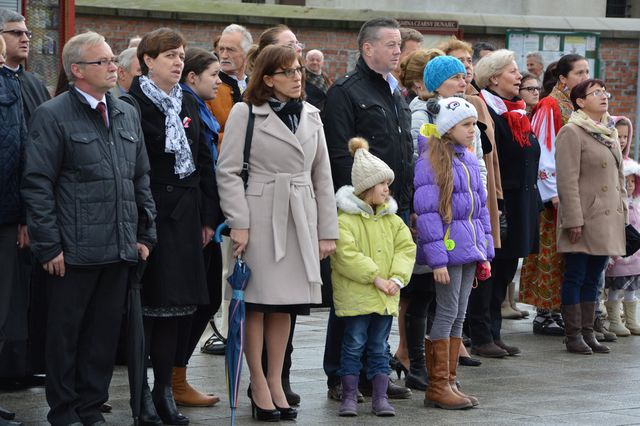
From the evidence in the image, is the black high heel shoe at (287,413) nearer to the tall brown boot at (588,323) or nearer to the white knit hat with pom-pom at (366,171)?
the white knit hat with pom-pom at (366,171)

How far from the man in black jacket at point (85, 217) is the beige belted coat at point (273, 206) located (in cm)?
57

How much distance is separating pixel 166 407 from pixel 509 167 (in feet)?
13.5

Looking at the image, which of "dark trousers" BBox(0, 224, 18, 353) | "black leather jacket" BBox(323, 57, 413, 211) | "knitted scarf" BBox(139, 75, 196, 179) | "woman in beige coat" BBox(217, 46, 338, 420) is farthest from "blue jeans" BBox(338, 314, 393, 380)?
"dark trousers" BBox(0, 224, 18, 353)

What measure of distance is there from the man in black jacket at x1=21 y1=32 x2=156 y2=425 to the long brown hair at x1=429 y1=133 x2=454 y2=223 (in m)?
1.94

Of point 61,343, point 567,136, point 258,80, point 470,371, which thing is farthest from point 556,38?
point 61,343

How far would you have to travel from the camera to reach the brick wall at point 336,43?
18109mm

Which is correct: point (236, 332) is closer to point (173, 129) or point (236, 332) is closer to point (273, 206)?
point (273, 206)

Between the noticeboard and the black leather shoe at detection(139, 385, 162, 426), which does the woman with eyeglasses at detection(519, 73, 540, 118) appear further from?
the noticeboard

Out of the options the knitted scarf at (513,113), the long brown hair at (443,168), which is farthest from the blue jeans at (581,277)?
the long brown hair at (443,168)

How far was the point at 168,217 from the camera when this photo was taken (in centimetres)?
773

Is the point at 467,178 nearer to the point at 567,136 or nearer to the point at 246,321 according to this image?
the point at 246,321

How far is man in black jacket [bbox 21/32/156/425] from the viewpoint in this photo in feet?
23.4

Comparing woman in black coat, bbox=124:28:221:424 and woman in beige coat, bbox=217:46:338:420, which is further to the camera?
woman in beige coat, bbox=217:46:338:420

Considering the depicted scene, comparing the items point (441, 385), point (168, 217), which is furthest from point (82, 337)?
point (441, 385)
